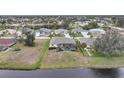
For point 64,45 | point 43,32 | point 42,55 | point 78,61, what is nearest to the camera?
point 78,61

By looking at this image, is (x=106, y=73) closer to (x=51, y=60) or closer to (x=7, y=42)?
(x=51, y=60)

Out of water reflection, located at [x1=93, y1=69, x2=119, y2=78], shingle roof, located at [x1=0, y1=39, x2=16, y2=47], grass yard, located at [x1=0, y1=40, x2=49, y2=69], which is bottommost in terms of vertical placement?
water reflection, located at [x1=93, y1=69, x2=119, y2=78]

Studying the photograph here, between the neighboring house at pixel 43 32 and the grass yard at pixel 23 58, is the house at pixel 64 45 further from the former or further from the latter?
the neighboring house at pixel 43 32

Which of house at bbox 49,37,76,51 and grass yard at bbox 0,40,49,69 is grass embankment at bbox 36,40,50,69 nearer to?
grass yard at bbox 0,40,49,69

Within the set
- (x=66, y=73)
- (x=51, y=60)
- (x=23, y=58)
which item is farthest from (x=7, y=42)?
(x=66, y=73)

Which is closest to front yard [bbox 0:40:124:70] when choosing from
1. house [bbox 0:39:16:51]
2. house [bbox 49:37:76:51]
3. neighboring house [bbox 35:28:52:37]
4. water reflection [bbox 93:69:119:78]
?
water reflection [bbox 93:69:119:78]
